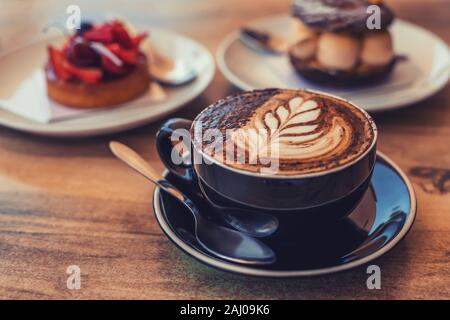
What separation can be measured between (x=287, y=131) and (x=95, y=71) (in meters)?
0.52

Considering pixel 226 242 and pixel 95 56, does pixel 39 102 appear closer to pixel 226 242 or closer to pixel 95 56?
pixel 95 56

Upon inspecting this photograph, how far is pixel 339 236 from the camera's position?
0.63 m

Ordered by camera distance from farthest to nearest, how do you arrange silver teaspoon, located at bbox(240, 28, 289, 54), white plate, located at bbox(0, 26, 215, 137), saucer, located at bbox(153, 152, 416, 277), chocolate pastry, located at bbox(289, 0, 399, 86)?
silver teaspoon, located at bbox(240, 28, 289, 54)
chocolate pastry, located at bbox(289, 0, 399, 86)
white plate, located at bbox(0, 26, 215, 137)
saucer, located at bbox(153, 152, 416, 277)

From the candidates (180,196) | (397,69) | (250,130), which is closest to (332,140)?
(250,130)

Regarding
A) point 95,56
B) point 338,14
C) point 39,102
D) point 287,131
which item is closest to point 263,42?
point 338,14

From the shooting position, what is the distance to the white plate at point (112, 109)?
0.92 m

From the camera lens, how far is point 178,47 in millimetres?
1220

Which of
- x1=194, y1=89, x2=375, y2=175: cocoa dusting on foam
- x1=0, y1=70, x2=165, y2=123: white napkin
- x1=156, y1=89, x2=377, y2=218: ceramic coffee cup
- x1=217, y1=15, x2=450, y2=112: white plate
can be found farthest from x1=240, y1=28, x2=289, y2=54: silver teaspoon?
x1=156, y1=89, x2=377, y2=218: ceramic coffee cup

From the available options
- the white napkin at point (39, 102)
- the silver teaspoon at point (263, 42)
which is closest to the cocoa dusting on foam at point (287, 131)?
the white napkin at point (39, 102)

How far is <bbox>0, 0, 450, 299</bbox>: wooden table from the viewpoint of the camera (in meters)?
0.62

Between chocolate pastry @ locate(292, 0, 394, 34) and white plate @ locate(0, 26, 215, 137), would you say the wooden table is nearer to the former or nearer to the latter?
white plate @ locate(0, 26, 215, 137)

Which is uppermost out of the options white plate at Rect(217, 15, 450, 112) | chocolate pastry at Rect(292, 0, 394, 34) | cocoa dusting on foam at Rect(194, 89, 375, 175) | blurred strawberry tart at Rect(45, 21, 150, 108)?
cocoa dusting on foam at Rect(194, 89, 375, 175)

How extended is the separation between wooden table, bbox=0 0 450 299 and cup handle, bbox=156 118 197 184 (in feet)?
0.28

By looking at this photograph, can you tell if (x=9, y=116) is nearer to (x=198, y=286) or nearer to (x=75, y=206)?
(x=75, y=206)
